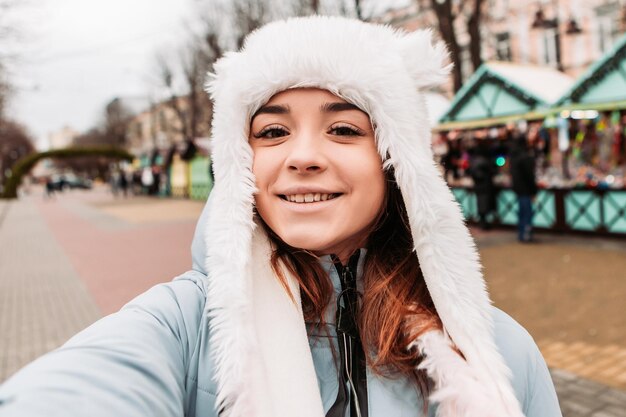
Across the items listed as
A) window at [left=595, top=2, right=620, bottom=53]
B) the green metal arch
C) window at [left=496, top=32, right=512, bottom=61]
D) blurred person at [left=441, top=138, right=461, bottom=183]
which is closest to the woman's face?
blurred person at [left=441, top=138, right=461, bottom=183]

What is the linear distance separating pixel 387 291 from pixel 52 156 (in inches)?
2220

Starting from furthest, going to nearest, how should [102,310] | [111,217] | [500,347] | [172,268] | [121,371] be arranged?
[111,217], [172,268], [102,310], [500,347], [121,371]

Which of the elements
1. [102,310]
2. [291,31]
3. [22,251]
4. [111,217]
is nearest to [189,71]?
[111,217]

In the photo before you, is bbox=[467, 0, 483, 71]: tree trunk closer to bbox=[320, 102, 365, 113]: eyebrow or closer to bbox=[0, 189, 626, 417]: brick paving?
bbox=[0, 189, 626, 417]: brick paving

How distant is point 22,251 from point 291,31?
43.4 ft

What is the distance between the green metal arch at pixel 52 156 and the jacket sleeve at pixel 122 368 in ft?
162

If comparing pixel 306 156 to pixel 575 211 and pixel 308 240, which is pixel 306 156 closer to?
pixel 308 240

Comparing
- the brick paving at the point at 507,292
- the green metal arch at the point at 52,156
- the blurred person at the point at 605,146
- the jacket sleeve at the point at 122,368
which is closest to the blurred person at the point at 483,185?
the brick paving at the point at 507,292

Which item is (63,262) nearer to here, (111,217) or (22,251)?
(22,251)

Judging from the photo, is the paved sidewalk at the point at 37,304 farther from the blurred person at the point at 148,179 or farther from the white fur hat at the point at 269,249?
the blurred person at the point at 148,179

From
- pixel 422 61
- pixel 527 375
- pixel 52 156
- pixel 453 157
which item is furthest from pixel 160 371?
pixel 52 156

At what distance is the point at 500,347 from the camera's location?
1.27m

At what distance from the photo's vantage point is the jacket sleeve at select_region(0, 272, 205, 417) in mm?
838

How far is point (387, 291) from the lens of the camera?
4.35 ft
